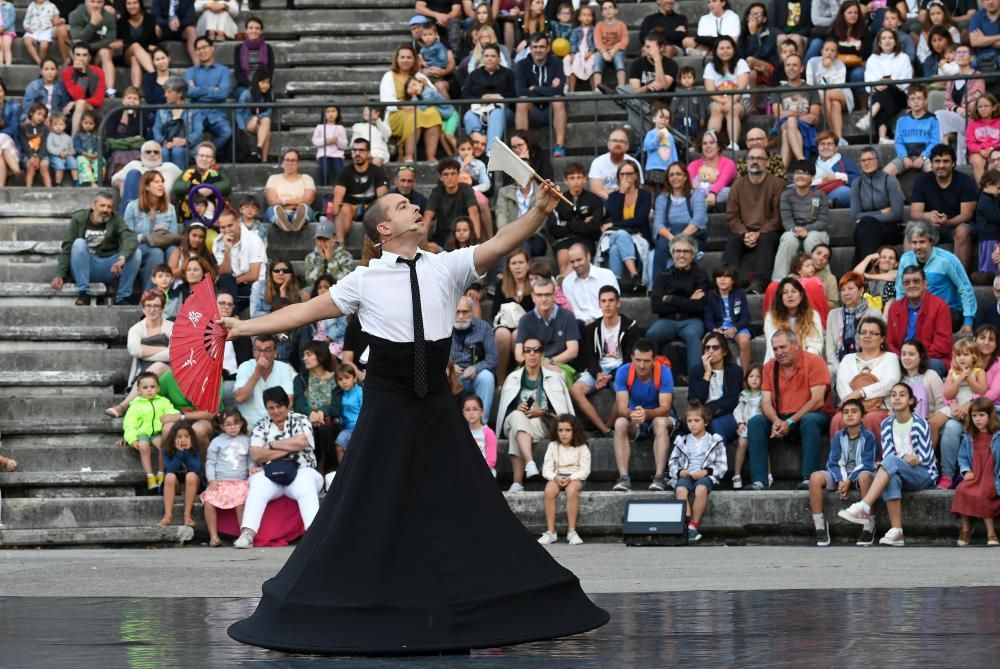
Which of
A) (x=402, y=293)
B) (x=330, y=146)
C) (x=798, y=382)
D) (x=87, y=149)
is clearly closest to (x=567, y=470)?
(x=798, y=382)

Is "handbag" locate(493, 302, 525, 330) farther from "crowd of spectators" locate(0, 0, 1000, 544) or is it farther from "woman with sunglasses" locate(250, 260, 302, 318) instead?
"woman with sunglasses" locate(250, 260, 302, 318)

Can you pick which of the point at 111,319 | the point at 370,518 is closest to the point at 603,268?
the point at 111,319

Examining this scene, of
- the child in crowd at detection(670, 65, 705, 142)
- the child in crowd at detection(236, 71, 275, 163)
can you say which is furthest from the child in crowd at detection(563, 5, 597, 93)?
the child in crowd at detection(236, 71, 275, 163)

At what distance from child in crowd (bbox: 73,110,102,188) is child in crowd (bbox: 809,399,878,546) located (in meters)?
8.99

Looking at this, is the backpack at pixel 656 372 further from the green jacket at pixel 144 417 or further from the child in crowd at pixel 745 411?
the green jacket at pixel 144 417

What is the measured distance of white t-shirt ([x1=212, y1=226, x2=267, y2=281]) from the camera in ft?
52.0

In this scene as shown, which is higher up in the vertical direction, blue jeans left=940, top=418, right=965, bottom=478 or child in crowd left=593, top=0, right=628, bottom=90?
child in crowd left=593, top=0, right=628, bottom=90

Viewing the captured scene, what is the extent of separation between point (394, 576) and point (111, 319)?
33.1 feet

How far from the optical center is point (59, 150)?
1822 cm

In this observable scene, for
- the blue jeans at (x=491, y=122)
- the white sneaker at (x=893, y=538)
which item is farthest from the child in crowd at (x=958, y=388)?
the blue jeans at (x=491, y=122)

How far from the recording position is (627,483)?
43.9 feet

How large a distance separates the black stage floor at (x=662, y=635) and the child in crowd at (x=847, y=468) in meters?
4.43

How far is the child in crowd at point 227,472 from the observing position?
13.4m

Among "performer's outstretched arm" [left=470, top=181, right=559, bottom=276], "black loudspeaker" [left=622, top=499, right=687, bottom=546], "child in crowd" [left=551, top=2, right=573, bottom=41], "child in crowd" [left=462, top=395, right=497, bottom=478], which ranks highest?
"child in crowd" [left=551, top=2, right=573, bottom=41]
